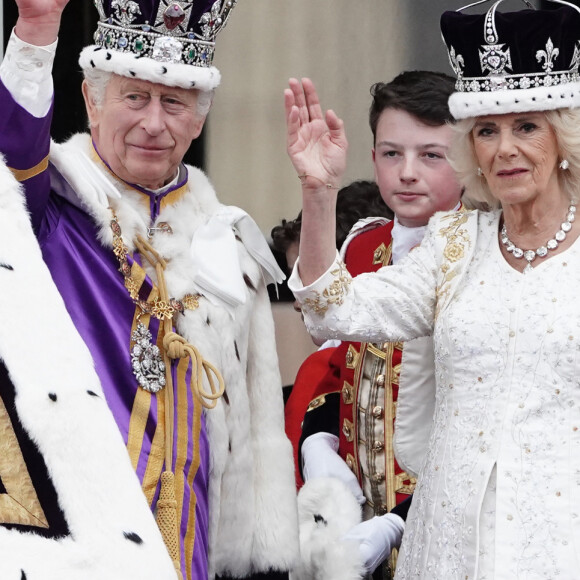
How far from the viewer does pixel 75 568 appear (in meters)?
1.27

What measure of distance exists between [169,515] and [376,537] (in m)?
0.76

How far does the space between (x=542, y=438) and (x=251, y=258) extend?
0.93m

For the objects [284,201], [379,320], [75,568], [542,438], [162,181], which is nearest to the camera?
[75,568]

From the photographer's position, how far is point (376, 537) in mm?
3127

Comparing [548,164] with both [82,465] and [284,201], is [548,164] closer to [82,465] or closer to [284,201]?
[82,465]

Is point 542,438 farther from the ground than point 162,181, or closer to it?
closer to it

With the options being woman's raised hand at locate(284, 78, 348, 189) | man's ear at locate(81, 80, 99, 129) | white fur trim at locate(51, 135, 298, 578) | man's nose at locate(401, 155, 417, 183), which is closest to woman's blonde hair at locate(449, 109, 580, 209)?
woman's raised hand at locate(284, 78, 348, 189)

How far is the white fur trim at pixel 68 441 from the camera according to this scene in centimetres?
→ 129

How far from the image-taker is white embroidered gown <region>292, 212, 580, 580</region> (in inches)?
94.5

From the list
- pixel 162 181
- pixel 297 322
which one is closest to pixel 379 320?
pixel 162 181

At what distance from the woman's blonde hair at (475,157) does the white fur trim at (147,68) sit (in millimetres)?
631

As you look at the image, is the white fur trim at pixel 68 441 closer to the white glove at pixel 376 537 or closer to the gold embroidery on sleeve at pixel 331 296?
the gold embroidery on sleeve at pixel 331 296

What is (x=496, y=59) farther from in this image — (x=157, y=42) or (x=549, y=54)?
(x=157, y=42)

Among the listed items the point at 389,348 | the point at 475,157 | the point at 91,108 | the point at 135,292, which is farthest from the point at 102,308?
the point at 389,348
